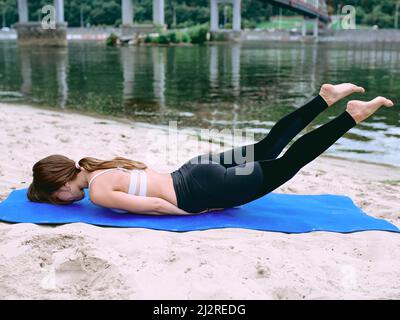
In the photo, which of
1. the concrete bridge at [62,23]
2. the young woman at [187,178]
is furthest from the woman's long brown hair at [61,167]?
the concrete bridge at [62,23]

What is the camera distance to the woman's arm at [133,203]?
3318mm

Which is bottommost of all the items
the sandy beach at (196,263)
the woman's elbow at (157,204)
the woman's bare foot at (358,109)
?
the sandy beach at (196,263)

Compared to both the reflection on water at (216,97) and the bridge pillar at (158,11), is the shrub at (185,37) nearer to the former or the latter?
the bridge pillar at (158,11)

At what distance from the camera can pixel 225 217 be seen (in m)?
3.47

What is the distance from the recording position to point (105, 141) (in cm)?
606

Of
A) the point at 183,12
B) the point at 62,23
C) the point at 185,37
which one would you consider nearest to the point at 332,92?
the point at 62,23

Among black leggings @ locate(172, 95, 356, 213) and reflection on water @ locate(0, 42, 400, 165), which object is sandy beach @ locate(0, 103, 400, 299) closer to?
black leggings @ locate(172, 95, 356, 213)

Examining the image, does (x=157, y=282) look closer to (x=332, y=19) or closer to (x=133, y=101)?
(x=133, y=101)

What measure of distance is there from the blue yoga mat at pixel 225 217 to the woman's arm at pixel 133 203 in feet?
0.17

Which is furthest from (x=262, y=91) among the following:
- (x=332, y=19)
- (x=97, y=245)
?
(x=332, y=19)

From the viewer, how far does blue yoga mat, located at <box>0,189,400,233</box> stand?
3285 millimetres

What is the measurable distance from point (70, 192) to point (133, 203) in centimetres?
47

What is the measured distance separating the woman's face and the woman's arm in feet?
0.52

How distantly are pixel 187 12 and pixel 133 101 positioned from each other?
8431 cm
